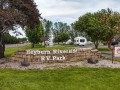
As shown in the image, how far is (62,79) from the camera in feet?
41.2

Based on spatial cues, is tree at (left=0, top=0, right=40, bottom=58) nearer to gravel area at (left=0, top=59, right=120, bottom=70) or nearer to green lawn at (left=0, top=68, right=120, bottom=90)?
gravel area at (left=0, top=59, right=120, bottom=70)

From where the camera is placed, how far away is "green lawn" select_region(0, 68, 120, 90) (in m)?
11.2

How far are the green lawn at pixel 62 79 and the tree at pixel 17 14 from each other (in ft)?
13.5

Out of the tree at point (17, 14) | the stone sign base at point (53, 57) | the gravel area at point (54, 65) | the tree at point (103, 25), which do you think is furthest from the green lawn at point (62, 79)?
the tree at point (103, 25)

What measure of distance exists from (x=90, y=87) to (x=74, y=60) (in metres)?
6.54

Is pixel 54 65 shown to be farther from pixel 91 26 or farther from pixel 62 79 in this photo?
pixel 91 26

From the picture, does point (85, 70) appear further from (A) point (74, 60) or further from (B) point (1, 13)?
(B) point (1, 13)

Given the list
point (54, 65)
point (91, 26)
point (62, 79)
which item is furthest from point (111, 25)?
point (62, 79)

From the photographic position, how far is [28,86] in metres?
11.4

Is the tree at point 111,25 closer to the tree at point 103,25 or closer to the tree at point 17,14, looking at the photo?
the tree at point 103,25

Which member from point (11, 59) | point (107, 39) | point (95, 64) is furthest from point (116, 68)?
point (107, 39)

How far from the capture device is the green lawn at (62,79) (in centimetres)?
1123

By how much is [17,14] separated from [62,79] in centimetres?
780

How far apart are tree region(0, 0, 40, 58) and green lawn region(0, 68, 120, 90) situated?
4118 millimetres
